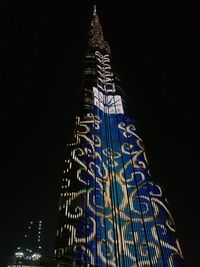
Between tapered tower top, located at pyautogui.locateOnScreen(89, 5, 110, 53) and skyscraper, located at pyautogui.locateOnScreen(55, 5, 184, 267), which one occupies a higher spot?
tapered tower top, located at pyautogui.locateOnScreen(89, 5, 110, 53)

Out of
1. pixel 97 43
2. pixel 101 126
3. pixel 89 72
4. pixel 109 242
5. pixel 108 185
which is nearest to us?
pixel 109 242

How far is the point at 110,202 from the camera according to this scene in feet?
32.2

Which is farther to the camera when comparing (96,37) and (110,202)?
(96,37)

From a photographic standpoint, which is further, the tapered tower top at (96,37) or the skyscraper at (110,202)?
the tapered tower top at (96,37)

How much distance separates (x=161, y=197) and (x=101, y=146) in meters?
3.11

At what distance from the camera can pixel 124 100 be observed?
1433cm

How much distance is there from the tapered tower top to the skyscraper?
19.6 ft

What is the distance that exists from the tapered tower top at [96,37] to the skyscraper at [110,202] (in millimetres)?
5985

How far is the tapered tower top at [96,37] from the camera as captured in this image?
705 inches

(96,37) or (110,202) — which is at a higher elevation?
(96,37)

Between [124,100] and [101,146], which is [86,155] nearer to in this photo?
[101,146]

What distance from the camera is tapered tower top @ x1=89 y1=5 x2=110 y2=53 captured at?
17906mm

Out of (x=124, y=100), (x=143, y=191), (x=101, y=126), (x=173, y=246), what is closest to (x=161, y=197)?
(x=143, y=191)

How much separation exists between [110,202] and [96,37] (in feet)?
41.2
